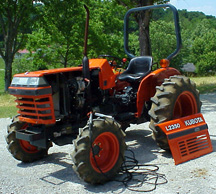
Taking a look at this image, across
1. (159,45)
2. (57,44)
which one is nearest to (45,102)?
(57,44)

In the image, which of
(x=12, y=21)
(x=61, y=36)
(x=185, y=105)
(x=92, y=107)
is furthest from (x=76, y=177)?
(x=61, y=36)

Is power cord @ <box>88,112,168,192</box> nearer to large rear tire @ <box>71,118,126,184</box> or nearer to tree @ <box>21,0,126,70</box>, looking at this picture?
large rear tire @ <box>71,118,126,184</box>

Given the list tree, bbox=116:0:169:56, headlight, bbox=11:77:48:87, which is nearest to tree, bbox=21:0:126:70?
tree, bbox=116:0:169:56

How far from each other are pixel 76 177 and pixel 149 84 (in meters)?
2.34

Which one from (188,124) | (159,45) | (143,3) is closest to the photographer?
(188,124)

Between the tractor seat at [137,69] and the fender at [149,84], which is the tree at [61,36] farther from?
the fender at [149,84]

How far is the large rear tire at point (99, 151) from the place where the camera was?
4.51m

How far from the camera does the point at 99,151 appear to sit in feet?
15.9

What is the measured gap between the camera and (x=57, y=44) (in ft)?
78.7

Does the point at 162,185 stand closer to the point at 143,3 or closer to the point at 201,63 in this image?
the point at 143,3

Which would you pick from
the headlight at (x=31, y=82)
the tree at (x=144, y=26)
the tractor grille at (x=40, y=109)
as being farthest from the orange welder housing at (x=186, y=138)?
the tree at (x=144, y=26)

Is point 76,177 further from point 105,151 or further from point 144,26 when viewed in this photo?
point 144,26

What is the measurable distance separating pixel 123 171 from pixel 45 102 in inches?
62.2

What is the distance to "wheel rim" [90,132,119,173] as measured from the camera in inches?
189
